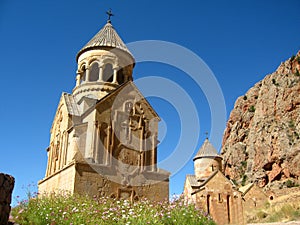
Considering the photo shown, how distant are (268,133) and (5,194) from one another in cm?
4592

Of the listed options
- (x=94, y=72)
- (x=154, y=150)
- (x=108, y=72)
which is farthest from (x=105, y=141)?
(x=94, y=72)

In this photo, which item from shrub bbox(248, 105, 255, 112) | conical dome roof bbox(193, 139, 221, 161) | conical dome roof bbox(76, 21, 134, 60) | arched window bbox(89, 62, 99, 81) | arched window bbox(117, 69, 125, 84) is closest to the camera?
conical dome roof bbox(76, 21, 134, 60)

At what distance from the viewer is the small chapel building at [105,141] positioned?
10453 mm

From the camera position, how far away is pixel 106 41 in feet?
45.9

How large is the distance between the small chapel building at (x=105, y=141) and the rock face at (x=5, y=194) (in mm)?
4903

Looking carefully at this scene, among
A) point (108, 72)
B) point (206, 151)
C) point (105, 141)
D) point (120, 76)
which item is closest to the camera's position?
point (105, 141)

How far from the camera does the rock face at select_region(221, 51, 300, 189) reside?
1607 inches

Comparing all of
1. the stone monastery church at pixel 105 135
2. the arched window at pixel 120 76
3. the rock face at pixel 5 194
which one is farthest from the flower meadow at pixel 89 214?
the arched window at pixel 120 76

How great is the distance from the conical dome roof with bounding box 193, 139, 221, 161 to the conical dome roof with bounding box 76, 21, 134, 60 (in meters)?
14.7

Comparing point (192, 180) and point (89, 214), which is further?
point (192, 180)

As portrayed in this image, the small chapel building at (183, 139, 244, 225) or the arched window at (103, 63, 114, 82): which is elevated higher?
the arched window at (103, 63, 114, 82)

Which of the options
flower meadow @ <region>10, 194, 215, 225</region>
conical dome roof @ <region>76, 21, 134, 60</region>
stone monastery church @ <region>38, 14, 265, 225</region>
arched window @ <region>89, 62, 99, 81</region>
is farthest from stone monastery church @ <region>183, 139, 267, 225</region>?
flower meadow @ <region>10, 194, 215, 225</region>

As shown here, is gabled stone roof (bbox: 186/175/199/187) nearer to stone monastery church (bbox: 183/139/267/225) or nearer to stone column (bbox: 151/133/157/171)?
stone monastery church (bbox: 183/139/267/225)

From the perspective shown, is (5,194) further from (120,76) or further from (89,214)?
(120,76)
